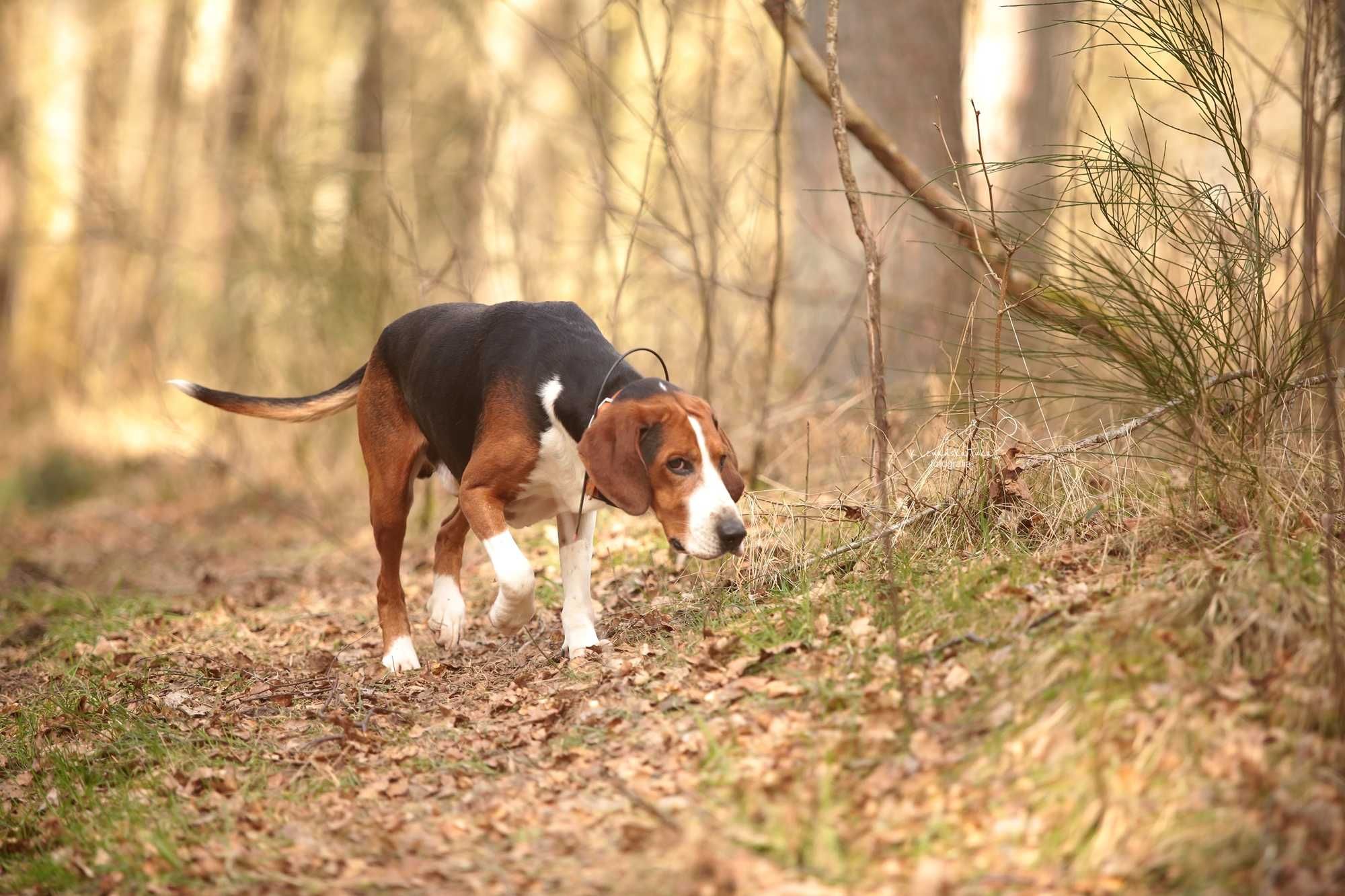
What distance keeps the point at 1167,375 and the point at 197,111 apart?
16193mm

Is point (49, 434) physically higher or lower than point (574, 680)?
lower

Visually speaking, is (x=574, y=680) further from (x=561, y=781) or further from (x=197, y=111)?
(x=197, y=111)

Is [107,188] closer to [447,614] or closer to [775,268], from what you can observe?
[775,268]

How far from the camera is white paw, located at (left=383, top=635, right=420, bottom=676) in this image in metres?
5.58

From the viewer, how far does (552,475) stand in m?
5.31

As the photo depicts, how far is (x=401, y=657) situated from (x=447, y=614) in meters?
0.27

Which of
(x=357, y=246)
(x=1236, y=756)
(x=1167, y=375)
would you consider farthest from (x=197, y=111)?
(x=1236, y=756)

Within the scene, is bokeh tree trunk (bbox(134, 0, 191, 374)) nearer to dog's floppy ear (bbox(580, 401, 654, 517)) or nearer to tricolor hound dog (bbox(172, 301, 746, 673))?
tricolor hound dog (bbox(172, 301, 746, 673))

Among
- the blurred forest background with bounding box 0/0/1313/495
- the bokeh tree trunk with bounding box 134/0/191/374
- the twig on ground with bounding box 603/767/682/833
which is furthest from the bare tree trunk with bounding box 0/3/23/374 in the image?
the twig on ground with bounding box 603/767/682/833

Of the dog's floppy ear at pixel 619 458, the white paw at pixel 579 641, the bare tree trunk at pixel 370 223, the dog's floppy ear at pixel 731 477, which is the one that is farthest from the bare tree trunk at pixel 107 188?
the dog's floppy ear at pixel 731 477

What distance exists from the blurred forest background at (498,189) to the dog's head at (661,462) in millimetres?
900

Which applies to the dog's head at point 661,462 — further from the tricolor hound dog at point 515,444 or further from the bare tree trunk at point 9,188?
the bare tree trunk at point 9,188

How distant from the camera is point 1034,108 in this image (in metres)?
10.5

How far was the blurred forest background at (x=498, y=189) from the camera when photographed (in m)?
7.88
